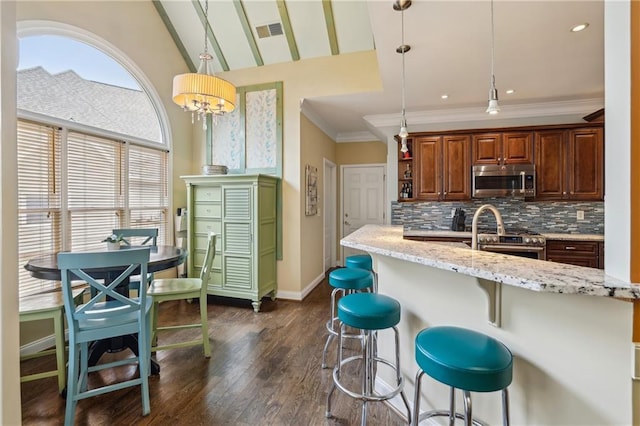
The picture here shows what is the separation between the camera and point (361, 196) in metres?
5.85

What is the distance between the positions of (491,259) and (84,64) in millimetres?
3968

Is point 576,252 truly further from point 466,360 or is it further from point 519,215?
point 466,360

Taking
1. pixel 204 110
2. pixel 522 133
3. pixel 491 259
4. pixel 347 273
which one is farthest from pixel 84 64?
→ pixel 522 133

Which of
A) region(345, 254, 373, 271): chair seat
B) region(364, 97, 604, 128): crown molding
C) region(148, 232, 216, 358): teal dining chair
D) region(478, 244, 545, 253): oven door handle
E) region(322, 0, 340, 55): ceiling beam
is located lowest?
region(148, 232, 216, 358): teal dining chair

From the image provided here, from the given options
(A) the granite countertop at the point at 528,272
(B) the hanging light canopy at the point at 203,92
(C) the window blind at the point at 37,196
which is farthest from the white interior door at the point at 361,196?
(C) the window blind at the point at 37,196

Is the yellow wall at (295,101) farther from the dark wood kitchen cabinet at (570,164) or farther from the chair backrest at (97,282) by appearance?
the dark wood kitchen cabinet at (570,164)

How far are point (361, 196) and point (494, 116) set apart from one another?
256cm

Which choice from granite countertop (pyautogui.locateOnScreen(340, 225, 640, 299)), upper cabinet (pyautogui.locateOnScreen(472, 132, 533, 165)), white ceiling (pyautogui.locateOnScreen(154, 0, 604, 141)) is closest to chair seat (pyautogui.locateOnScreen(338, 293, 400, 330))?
granite countertop (pyautogui.locateOnScreen(340, 225, 640, 299))

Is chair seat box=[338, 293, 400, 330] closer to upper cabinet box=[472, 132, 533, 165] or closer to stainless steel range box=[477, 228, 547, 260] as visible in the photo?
stainless steel range box=[477, 228, 547, 260]

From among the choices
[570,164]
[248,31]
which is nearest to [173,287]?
[248,31]

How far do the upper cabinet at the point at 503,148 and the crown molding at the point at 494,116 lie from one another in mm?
337

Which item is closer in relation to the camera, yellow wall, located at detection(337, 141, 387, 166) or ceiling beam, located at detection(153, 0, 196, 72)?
ceiling beam, located at detection(153, 0, 196, 72)

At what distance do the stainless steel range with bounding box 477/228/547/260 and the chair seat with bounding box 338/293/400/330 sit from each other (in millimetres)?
2212

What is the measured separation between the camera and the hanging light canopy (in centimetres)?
242
